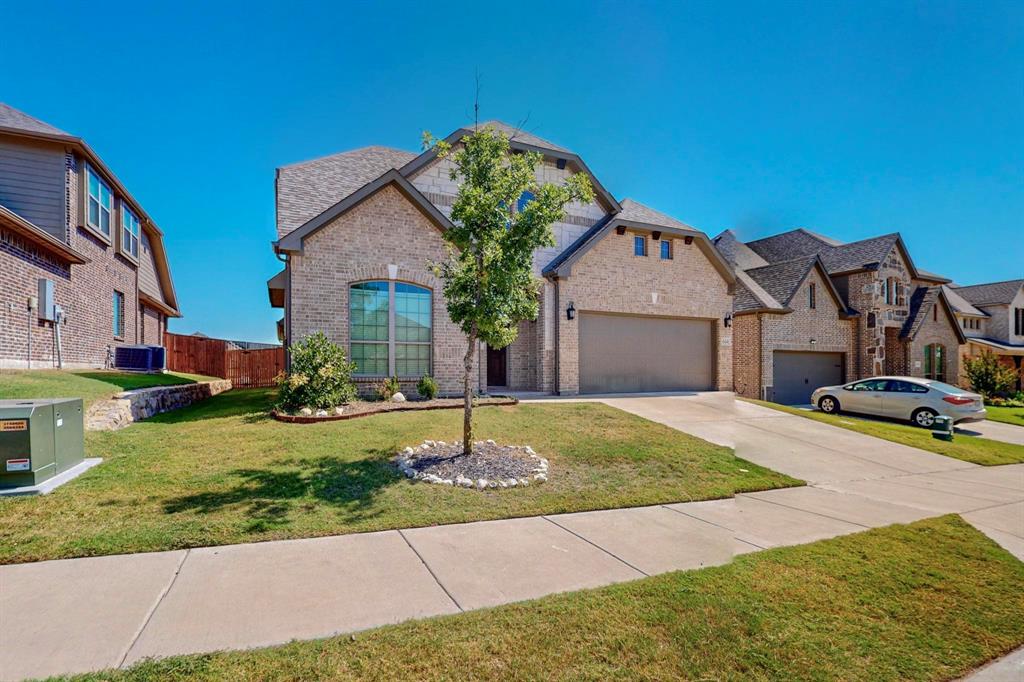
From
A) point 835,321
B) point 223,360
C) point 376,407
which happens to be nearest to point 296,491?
point 376,407

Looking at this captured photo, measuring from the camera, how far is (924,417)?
14.4 m

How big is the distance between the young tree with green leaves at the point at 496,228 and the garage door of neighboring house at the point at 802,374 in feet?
53.2

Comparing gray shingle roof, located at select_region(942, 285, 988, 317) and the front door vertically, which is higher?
gray shingle roof, located at select_region(942, 285, 988, 317)

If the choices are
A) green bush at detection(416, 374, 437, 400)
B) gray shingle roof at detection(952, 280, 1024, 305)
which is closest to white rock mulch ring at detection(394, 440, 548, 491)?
green bush at detection(416, 374, 437, 400)

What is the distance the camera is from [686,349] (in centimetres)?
1723

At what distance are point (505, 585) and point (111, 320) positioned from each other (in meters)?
19.4

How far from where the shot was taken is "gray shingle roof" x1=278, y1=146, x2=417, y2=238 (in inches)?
524

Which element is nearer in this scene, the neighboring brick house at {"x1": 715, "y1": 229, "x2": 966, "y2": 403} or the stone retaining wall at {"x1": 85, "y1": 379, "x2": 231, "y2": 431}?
the stone retaining wall at {"x1": 85, "y1": 379, "x2": 231, "y2": 431}

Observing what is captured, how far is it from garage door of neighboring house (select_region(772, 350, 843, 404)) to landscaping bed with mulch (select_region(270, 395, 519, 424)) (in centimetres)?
1331

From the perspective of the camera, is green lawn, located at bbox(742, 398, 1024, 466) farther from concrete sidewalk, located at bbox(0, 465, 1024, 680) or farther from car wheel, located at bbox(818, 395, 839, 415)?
concrete sidewalk, located at bbox(0, 465, 1024, 680)

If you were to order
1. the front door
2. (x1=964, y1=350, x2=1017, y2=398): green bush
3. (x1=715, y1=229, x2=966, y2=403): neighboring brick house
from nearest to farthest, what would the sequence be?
the front door → (x1=715, y1=229, x2=966, y2=403): neighboring brick house → (x1=964, y1=350, x2=1017, y2=398): green bush

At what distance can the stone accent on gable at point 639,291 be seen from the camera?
15047 millimetres

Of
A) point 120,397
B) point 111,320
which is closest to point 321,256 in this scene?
point 120,397

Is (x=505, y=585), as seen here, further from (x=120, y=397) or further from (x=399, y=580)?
(x=120, y=397)
